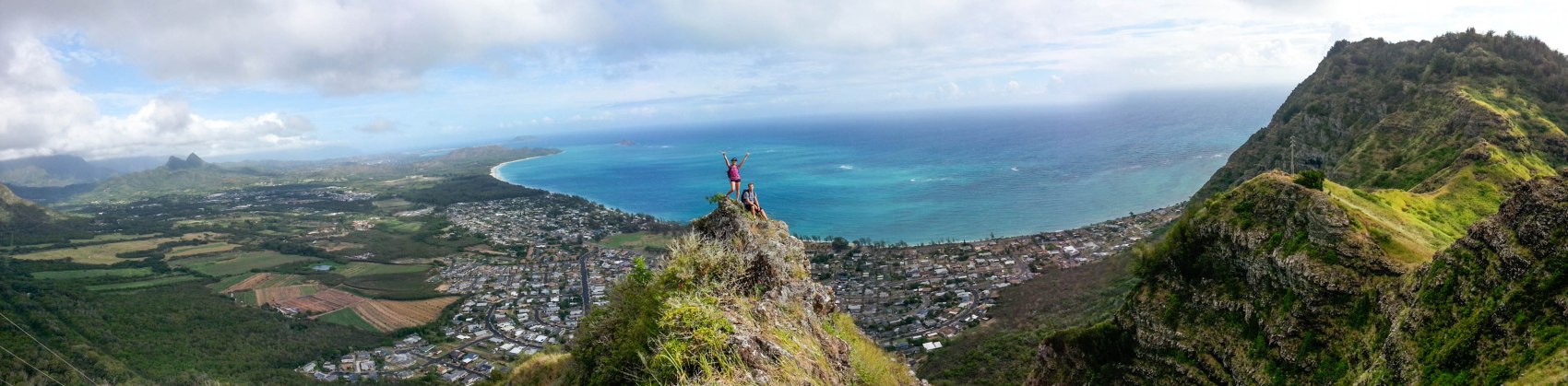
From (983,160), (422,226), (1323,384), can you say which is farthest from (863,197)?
(1323,384)

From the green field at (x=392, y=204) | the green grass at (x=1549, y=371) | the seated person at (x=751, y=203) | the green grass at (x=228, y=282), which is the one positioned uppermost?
the seated person at (x=751, y=203)

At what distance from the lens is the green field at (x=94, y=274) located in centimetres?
6759

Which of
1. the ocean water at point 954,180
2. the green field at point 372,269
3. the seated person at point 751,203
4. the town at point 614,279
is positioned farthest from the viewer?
the ocean water at point 954,180

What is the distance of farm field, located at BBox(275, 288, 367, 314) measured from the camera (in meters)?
58.5

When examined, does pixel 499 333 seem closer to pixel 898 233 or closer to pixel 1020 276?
pixel 1020 276

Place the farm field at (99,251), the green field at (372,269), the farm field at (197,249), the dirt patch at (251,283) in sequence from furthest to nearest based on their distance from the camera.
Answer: the farm field at (197,249) → the farm field at (99,251) → the green field at (372,269) → the dirt patch at (251,283)

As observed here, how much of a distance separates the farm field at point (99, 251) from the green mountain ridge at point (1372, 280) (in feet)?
353

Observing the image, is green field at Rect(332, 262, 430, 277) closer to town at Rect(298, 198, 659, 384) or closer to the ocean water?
town at Rect(298, 198, 659, 384)

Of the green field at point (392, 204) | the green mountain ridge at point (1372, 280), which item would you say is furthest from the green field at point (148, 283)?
the green mountain ridge at point (1372, 280)

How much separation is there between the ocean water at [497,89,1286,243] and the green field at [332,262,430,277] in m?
36.0

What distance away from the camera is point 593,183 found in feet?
508

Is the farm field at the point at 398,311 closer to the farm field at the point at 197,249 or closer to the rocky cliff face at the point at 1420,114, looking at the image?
the farm field at the point at 197,249

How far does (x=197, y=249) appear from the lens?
87000 mm

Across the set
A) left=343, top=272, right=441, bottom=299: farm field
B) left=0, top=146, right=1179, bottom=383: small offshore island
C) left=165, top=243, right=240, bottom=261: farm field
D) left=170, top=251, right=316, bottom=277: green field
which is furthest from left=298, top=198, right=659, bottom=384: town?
left=165, top=243, right=240, bottom=261: farm field
